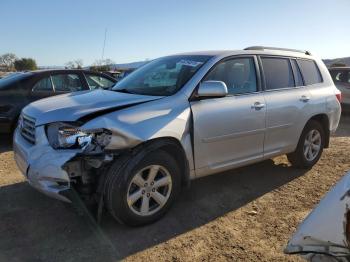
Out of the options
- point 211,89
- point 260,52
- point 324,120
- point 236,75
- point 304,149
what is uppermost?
point 260,52

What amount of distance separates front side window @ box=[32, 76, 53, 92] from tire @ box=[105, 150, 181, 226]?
4.42 meters

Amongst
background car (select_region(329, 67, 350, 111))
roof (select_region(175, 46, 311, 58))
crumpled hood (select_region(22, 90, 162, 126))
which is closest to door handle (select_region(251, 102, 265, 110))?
roof (select_region(175, 46, 311, 58))

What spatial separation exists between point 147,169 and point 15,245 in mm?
1384

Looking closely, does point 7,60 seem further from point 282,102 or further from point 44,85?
point 282,102

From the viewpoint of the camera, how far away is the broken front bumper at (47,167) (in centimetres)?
362

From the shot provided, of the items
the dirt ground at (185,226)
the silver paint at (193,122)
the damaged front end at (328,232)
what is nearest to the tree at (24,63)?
the dirt ground at (185,226)

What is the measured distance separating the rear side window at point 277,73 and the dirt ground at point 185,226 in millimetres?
1362

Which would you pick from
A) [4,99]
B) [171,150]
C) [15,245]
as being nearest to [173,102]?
[171,150]

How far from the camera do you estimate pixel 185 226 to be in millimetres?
4078

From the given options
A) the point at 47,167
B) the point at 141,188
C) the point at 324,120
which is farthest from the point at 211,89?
the point at 324,120

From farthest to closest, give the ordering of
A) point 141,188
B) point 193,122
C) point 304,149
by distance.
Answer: point 304,149 < point 193,122 < point 141,188

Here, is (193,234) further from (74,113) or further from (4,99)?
(4,99)

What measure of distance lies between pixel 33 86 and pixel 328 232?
6447 mm

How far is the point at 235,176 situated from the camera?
5.70 m
